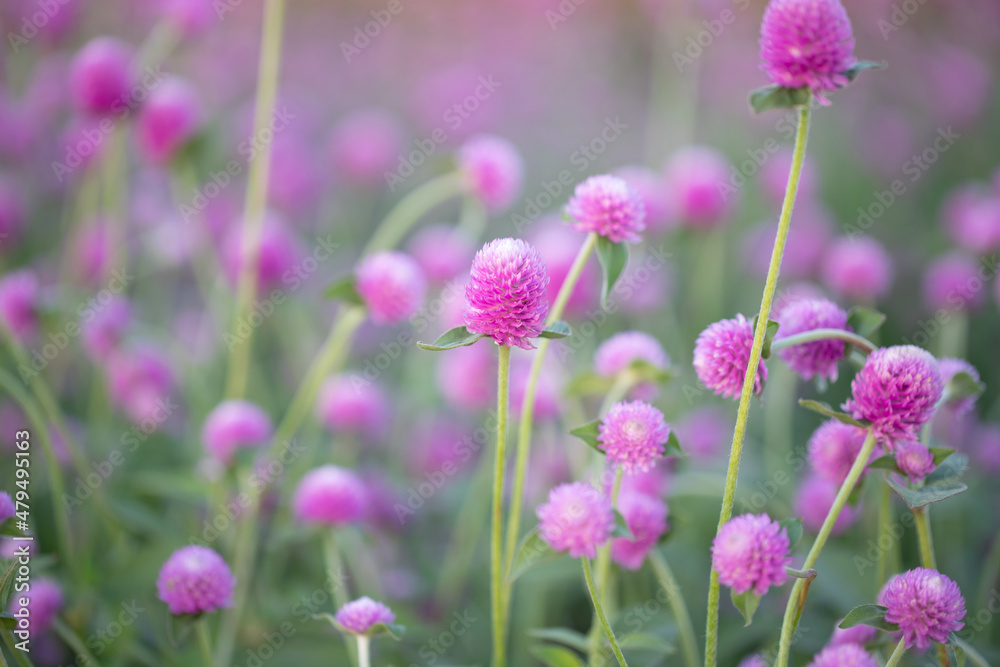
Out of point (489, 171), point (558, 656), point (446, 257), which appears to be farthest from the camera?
point (446, 257)

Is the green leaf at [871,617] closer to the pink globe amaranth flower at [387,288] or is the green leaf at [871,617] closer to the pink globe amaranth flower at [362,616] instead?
the pink globe amaranth flower at [362,616]

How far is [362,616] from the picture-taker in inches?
36.7

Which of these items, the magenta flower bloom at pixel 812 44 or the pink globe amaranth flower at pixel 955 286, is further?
the pink globe amaranth flower at pixel 955 286

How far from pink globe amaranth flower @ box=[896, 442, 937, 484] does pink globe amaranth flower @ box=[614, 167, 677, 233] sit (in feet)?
2.91

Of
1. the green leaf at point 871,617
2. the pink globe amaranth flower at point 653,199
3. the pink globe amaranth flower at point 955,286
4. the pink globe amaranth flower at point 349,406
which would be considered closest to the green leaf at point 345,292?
the pink globe amaranth flower at point 349,406

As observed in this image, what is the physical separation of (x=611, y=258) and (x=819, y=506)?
0.70 m

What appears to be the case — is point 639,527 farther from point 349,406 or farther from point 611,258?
point 349,406

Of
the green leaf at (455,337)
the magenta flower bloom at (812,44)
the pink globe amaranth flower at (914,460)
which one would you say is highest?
the magenta flower bloom at (812,44)

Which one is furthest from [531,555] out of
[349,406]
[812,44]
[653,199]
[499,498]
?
[653,199]

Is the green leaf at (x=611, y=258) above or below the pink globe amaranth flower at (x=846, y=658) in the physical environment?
above

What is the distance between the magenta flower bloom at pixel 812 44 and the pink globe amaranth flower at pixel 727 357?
10.4 inches

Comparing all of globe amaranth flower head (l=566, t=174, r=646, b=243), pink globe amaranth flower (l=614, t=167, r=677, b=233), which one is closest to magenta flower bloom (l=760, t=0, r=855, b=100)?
globe amaranth flower head (l=566, t=174, r=646, b=243)

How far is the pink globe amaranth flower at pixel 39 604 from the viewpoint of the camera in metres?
1.17

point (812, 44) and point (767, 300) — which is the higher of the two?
point (812, 44)
